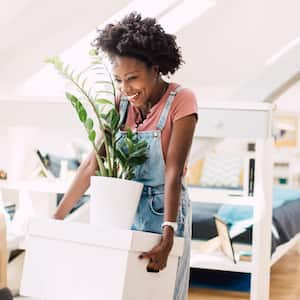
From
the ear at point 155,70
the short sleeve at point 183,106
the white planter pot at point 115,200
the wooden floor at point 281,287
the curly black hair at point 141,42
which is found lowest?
the wooden floor at point 281,287

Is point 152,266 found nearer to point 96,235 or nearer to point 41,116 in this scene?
point 96,235

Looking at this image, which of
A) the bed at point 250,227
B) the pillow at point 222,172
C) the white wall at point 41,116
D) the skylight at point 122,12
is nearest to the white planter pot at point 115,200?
the white wall at point 41,116

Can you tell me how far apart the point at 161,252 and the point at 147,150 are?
0.26 m

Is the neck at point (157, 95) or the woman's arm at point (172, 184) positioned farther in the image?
the neck at point (157, 95)

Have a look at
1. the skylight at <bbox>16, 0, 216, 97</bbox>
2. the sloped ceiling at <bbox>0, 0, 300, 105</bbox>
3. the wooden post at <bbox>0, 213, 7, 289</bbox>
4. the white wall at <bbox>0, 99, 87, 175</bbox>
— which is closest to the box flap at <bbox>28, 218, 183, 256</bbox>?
the wooden post at <bbox>0, 213, 7, 289</bbox>

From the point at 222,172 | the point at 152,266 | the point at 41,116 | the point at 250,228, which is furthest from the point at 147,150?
the point at 222,172

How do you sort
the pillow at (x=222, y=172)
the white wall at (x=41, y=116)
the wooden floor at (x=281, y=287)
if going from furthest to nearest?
the pillow at (x=222, y=172) → the wooden floor at (x=281, y=287) → the white wall at (x=41, y=116)

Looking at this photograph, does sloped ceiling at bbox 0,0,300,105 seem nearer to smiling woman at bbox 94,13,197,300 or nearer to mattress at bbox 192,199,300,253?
mattress at bbox 192,199,300,253

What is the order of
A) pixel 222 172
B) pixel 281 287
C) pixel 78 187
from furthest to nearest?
1. pixel 222 172
2. pixel 281 287
3. pixel 78 187

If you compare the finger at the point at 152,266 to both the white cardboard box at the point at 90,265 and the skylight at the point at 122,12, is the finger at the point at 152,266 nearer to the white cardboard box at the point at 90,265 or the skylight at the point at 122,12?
the white cardboard box at the point at 90,265

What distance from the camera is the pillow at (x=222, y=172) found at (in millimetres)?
5871

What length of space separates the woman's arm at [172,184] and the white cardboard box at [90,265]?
2 cm

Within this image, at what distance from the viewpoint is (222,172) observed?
5.94 metres

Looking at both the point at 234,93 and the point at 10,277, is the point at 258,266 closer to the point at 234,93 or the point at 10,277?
the point at 234,93
